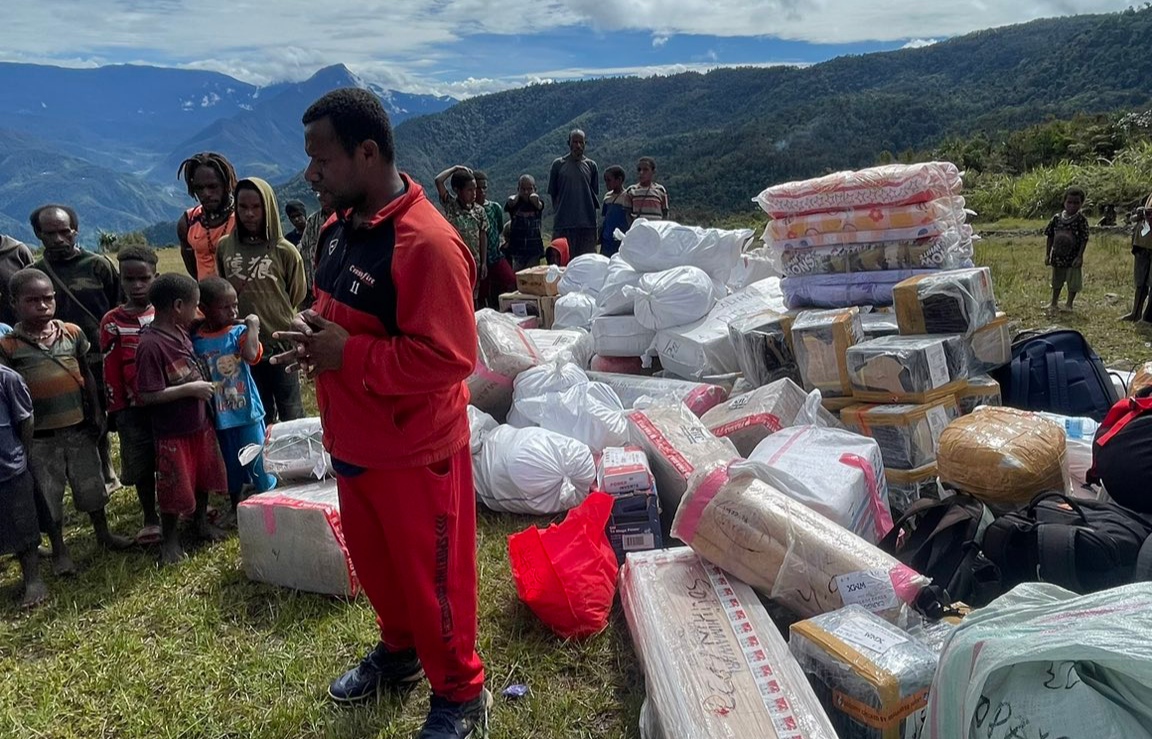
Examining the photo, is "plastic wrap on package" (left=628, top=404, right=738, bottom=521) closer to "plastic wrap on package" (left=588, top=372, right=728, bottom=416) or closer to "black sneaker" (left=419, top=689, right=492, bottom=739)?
→ "plastic wrap on package" (left=588, top=372, right=728, bottom=416)

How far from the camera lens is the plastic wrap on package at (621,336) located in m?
4.59

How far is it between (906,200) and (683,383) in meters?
1.47

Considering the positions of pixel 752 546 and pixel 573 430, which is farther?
pixel 573 430

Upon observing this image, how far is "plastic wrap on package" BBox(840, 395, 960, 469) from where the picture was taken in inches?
119

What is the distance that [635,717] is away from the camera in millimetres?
2105

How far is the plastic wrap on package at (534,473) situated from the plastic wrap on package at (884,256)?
1.69 m

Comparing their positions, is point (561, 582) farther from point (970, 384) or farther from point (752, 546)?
point (970, 384)

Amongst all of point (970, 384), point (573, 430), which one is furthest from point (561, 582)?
point (970, 384)

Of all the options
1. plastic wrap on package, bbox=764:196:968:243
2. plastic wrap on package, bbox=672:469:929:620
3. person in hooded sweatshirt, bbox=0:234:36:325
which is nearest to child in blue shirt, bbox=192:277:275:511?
person in hooded sweatshirt, bbox=0:234:36:325

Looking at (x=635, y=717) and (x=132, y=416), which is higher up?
(x=132, y=416)

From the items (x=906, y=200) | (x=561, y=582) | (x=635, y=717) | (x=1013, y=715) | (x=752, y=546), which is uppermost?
(x=906, y=200)

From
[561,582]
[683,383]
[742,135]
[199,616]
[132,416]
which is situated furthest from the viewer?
[742,135]

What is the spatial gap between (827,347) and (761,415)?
0.46 meters

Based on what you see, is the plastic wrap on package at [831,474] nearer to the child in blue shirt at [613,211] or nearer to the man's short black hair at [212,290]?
the man's short black hair at [212,290]
